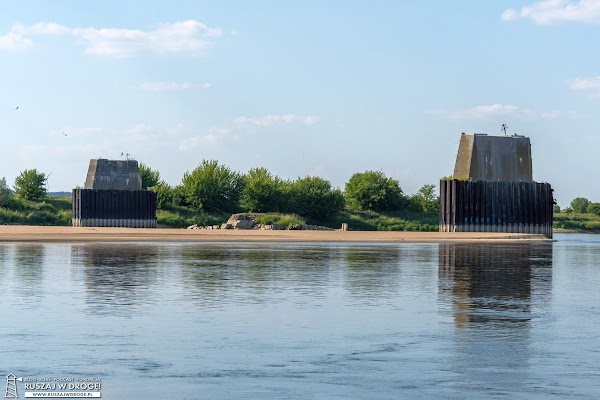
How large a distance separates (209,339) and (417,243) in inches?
2029

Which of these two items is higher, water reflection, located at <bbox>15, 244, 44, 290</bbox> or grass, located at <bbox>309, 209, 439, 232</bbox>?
grass, located at <bbox>309, 209, 439, 232</bbox>

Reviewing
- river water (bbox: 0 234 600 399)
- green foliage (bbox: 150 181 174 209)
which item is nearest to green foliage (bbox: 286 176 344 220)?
green foliage (bbox: 150 181 174 209)

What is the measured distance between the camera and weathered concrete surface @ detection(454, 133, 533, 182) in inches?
3228

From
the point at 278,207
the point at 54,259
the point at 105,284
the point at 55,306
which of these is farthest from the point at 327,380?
the point at 278,207

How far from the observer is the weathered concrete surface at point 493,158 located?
82.0 meters

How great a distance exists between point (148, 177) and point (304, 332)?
10416 centimetres

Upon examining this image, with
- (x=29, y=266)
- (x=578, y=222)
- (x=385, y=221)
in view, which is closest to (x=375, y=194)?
(x=385, y=221)

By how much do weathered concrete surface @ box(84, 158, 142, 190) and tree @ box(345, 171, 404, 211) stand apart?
27174 millimetres

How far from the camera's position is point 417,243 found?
226 ft

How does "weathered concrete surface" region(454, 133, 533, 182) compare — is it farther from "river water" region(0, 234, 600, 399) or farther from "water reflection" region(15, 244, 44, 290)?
"river water" region(0, 234, 600, 399)

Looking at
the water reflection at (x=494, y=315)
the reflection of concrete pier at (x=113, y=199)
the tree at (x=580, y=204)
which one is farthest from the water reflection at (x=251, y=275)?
the tree at (x=580, y=204)

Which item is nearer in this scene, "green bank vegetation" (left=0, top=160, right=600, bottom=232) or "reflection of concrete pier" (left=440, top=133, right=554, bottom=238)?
"reflection of concrete pier" (left=440, top=133, right=554, bottom=238)

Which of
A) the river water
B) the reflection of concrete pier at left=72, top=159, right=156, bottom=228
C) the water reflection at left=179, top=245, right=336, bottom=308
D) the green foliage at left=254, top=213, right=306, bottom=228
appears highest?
the reflection of concrete pier at left=72, top=159, right=156, bottom=228

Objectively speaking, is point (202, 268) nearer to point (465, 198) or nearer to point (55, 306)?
point (55, 306)
